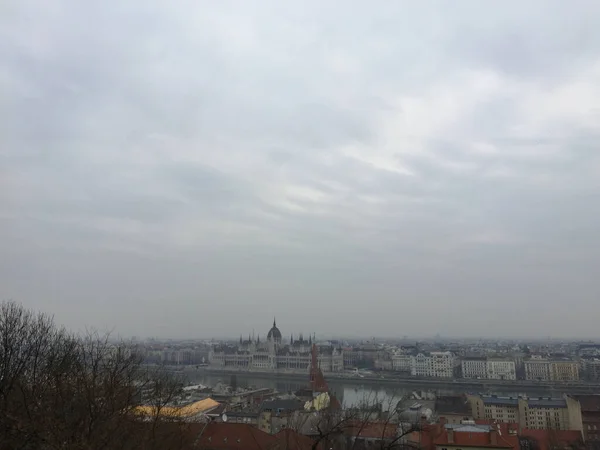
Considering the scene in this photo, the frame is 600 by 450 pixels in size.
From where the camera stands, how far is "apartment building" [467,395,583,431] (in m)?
32.9

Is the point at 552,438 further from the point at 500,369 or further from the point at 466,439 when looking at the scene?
the point at 500,369

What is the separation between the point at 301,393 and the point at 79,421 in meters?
33.1

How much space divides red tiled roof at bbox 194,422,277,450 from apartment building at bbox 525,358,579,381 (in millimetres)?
61485

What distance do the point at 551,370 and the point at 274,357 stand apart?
141 feet

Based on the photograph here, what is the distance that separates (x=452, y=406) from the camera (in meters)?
34.7

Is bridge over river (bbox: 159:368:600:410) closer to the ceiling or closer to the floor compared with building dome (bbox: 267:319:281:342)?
closer to the floor

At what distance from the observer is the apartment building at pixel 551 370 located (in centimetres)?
7075

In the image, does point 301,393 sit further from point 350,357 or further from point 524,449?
point 350,357

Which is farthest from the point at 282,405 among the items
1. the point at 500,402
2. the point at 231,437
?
the point at 500,402

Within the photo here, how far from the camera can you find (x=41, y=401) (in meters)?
9.68

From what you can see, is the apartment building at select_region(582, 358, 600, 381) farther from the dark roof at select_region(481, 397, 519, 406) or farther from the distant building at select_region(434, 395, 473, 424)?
the distant building at select_region(434, 395, 473, 424)

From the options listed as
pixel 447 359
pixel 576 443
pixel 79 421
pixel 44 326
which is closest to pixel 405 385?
pixel 447 359

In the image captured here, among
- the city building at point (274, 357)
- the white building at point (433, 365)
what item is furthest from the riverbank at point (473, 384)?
the city building at point (274, 357)

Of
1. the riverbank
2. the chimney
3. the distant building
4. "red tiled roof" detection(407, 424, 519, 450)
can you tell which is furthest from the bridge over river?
the chimney
